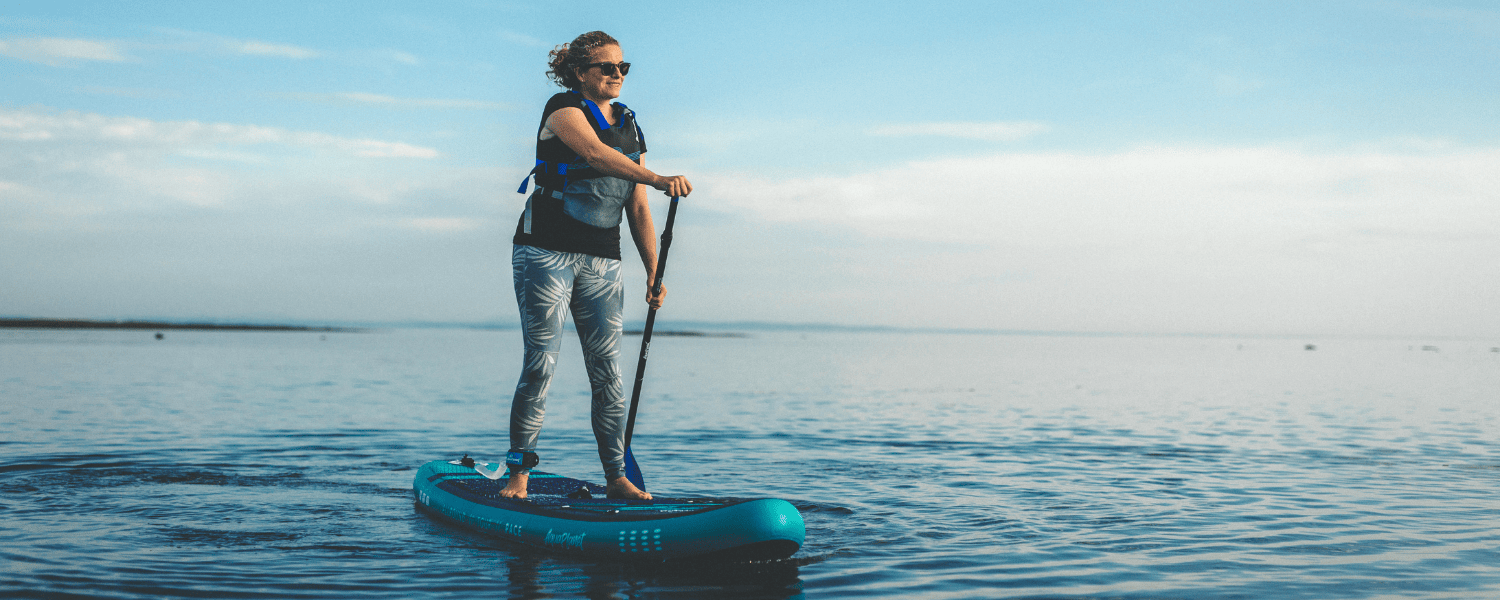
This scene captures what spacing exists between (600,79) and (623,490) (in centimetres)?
255

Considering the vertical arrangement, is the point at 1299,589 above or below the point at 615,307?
below

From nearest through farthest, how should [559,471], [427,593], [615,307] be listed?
1. [427,593]
2. [615,307]
3. [559,471]

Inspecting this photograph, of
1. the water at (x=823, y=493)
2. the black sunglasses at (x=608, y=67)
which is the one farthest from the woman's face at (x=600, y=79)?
the water at (x=823, y=493)

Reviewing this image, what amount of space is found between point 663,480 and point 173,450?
5.56 m

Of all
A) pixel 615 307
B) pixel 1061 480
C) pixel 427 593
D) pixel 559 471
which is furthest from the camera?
pixel 559 471

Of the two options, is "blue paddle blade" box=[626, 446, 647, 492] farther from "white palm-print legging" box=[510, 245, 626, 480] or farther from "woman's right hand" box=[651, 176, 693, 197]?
"woman's right hand" box=[651, 176, 693, 197]

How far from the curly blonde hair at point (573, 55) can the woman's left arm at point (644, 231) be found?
76cm

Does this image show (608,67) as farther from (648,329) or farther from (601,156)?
(648,329)

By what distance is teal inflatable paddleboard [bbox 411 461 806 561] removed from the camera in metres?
5.14

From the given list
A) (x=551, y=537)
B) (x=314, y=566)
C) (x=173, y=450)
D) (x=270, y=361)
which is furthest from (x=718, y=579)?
(x=270, y=361)

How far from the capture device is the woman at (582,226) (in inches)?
221

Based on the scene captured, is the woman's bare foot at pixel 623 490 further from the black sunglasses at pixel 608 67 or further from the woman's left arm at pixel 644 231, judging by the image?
the black sunglasses at pixel 608 67

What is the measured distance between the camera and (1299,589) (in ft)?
17.0

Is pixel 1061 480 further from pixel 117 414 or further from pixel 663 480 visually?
pixel 117 414
